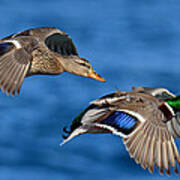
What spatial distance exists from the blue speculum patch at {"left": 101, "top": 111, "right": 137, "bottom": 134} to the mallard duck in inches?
37.0

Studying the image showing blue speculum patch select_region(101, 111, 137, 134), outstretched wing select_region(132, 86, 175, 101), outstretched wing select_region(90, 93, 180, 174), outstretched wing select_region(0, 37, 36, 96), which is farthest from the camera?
outstretched wing select_region(132, 86, 175, 101)

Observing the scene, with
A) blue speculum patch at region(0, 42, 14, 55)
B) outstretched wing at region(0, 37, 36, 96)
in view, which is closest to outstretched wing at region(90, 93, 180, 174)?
outstretched wing at region(0, 37, 36, 96)

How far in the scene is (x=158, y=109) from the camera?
6.63m

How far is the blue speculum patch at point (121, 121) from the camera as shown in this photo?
6453 millimetres

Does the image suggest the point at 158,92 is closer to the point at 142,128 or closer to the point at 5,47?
the point at 142,128

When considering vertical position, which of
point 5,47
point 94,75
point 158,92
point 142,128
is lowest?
point 142,128

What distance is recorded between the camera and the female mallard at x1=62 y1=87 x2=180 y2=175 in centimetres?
629

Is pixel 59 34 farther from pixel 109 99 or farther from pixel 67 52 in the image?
pixel 109 99

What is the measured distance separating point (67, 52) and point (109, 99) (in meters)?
1.67

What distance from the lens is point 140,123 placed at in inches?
256

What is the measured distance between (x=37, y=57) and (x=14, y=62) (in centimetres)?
70

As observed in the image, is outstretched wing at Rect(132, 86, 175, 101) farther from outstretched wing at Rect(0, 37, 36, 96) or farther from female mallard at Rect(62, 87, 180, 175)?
outstretched wing at Rect(0, 37, 36, 96)

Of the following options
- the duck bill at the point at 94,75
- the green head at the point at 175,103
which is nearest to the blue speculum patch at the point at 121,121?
the green head at the point at 175,103

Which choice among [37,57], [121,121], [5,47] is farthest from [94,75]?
[121,121]
